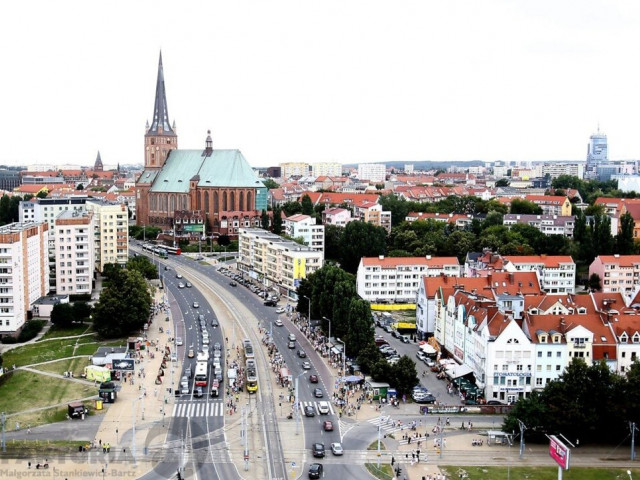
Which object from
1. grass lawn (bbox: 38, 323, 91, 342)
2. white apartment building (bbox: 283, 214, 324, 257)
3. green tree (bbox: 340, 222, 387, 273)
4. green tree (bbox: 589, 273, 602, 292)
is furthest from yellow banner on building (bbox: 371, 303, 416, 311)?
grass lawn (bbox: 38, 323, 91, 342)

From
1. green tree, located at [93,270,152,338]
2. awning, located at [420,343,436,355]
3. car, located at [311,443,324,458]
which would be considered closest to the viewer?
car, located at [311,443,324,458]

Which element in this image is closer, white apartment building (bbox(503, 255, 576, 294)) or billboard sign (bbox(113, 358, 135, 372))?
billboard sign (bbox(113, 358, 135, 372))

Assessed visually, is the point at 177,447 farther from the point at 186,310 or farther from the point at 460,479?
the point at 186,310

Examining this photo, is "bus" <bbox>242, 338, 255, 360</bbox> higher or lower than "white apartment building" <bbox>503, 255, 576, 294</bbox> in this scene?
lower

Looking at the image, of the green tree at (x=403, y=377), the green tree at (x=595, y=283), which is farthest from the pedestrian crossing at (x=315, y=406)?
the green tree at (x=595, y=283)

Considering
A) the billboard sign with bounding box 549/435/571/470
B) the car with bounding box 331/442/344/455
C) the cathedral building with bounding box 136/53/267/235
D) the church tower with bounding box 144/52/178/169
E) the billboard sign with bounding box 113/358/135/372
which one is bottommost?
the car with bounding box 331/442/344/455

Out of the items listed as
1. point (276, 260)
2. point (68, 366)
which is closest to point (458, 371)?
point (68, 366)

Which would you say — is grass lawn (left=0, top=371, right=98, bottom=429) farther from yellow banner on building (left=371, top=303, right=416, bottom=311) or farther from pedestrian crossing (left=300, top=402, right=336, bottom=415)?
yellow banner on building (left=371, top=303, right=416, bottom=311)
